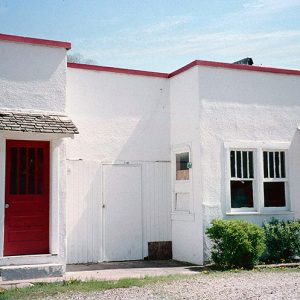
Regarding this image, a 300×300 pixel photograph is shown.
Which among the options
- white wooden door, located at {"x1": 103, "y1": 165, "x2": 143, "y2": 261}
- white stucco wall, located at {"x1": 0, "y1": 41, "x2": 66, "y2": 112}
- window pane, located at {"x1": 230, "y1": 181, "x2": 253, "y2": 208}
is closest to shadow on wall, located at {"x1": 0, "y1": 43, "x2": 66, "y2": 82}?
white stucco wall, located at {"x1": 0, "y1": 41, "x2": 66, "y2": 112}

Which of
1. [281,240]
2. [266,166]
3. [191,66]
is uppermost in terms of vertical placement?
[191,66]

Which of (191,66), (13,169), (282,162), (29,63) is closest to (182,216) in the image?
(282,162)

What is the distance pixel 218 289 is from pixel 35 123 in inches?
197

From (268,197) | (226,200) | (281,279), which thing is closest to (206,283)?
(281,279)

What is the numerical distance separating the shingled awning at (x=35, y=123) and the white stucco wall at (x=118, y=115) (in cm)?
166

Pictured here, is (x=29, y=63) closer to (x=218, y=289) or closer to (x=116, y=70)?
(x=116, y=70)

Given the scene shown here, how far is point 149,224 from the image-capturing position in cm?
1270

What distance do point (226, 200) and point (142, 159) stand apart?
2.49 m

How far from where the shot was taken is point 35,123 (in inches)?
399

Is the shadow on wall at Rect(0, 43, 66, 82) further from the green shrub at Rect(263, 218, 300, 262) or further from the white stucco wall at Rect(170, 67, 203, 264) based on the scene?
the green shrub at Rect(263, 218, 300, 262)

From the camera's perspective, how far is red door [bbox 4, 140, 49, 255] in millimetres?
10141

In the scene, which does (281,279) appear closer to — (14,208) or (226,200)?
(226,200)

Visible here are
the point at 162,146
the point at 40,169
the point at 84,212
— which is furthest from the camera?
the point at 162,146

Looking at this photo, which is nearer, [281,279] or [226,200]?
[281,279]
